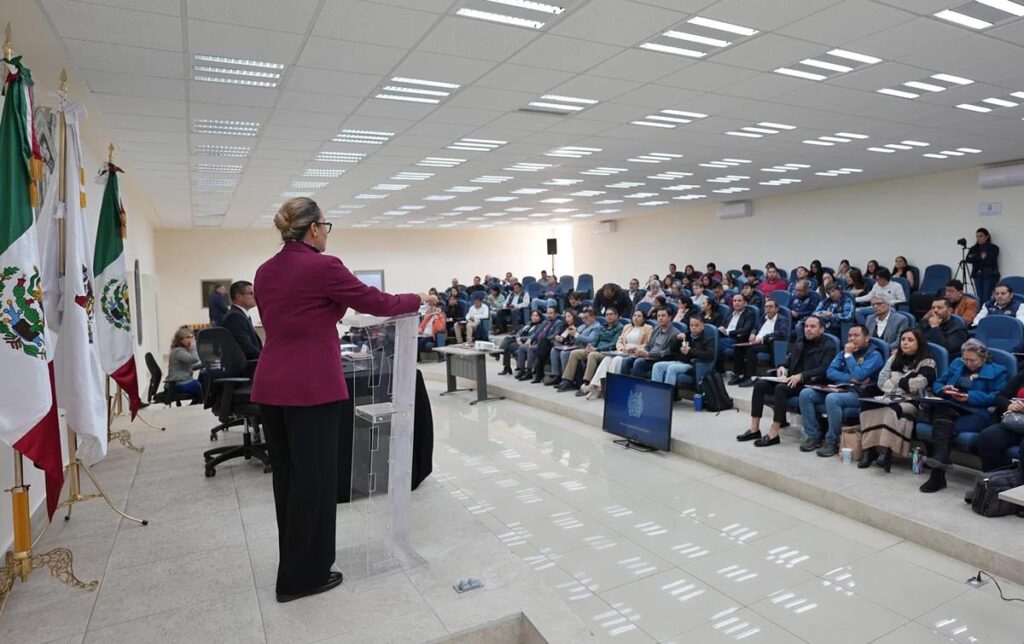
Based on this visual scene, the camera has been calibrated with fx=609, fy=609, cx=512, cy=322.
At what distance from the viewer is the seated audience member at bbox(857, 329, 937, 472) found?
439 cm

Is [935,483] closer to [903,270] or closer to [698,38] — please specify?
[698,38]

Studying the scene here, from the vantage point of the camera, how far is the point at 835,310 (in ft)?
26.9

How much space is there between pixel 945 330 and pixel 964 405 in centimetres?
176

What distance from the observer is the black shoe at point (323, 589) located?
8.45ft

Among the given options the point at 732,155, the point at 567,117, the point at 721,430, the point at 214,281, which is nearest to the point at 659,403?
the point at 721,430

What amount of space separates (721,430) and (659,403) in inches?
30.4

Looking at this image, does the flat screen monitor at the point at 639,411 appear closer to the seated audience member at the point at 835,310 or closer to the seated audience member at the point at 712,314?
the seated audience member at the point at 712,314

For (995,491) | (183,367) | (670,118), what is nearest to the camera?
(995,491)

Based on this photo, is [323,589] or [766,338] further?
[766,338]

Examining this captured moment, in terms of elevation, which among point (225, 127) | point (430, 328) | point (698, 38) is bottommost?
point (430, 328)

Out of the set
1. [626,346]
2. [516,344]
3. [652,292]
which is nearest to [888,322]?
[626,346]

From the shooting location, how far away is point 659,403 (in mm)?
5520

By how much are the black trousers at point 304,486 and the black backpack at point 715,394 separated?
4862 millimetres

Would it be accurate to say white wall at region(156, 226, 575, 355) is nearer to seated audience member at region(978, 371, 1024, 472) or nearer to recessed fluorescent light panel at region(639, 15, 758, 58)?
recessed fluorescent light panel at region(639, 15, 758, 58)
